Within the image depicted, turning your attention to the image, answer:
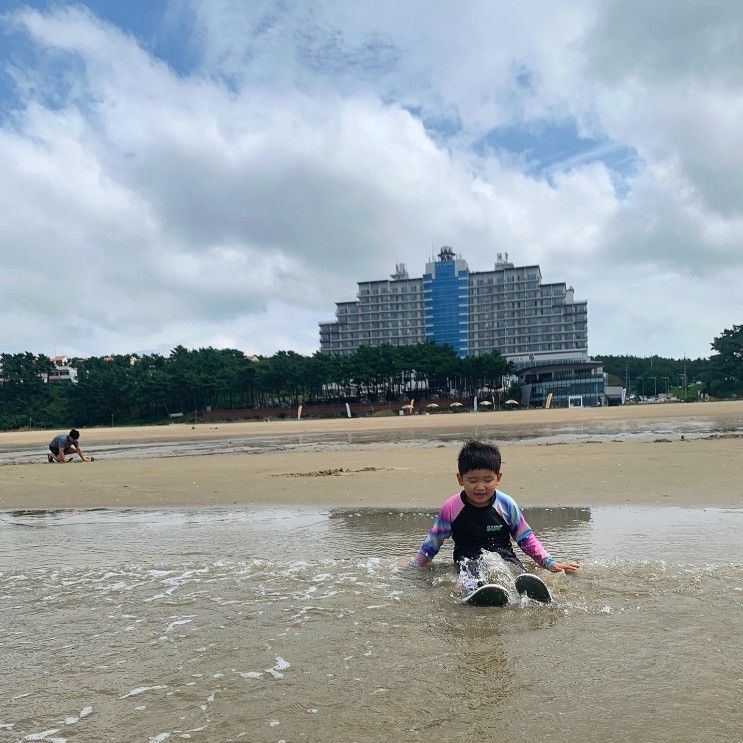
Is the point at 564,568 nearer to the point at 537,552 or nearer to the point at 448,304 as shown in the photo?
the point at 537,552

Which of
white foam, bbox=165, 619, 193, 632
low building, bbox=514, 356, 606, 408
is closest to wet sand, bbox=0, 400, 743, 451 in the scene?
white foam, bbox=165, 619, 193, 632

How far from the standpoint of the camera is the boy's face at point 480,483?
471 centimetres

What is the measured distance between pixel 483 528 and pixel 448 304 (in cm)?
15338

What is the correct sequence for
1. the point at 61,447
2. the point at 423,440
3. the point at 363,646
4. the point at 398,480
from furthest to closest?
the point at 423,440 → the point at 61,447 → the point at 398,480 → the point at 363,646

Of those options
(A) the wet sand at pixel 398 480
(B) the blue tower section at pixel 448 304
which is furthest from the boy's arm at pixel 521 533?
(B) the blue tower section at pixel 448 304

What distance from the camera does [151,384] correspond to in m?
94.0

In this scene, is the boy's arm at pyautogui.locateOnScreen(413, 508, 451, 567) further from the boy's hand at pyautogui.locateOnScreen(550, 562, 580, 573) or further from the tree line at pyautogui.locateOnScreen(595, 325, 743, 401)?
the tree line at pyautogui.locateOnScreen(595, 325, 743, 401)

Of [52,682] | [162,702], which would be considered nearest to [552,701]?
[162,702]

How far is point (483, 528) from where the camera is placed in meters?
4.91

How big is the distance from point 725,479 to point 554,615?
697 cm

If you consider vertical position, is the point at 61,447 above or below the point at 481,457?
below

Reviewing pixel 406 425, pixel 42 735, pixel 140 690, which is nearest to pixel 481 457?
pixel 140 690

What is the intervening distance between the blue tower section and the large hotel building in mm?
254

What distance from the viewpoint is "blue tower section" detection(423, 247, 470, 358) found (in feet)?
508
